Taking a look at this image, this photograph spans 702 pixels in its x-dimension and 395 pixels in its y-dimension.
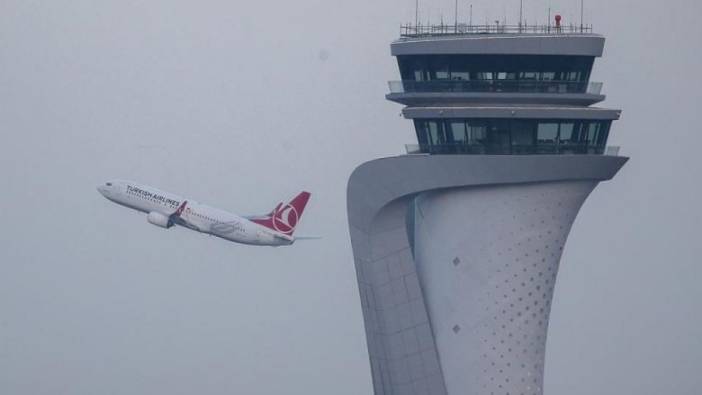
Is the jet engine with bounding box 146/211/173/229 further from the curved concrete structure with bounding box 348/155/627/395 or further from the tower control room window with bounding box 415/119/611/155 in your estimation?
the tower control room window with bounding box 415/119/611/155

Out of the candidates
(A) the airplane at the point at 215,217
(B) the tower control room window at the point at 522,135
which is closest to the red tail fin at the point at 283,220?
(A) the airplane at the point at 215,217

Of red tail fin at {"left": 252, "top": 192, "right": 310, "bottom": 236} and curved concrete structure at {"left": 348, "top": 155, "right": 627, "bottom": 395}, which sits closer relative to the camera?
curved concrete structure at {"left": 348, "top": 155, "right": 627, "bottom": 395}

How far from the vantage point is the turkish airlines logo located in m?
134

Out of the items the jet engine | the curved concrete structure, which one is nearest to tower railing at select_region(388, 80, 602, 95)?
the curved concrete structure

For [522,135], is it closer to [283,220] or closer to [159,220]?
[283,220]

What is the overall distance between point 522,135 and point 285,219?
1371 inches

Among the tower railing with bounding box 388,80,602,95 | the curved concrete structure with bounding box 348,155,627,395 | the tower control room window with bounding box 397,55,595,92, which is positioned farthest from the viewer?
the curved concrete structure with bounding box 348,155,627,395

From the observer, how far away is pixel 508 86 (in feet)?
335

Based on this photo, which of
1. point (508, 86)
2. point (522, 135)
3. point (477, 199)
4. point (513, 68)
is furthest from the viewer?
point (477, 199)

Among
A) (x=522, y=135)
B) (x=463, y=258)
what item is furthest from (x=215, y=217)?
(x=522, y=135)

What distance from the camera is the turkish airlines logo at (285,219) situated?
134m

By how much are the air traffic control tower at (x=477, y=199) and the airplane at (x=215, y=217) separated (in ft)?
83.8

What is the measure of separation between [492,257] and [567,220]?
175 inches

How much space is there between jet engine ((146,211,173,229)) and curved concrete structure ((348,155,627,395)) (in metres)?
→ 28.6
